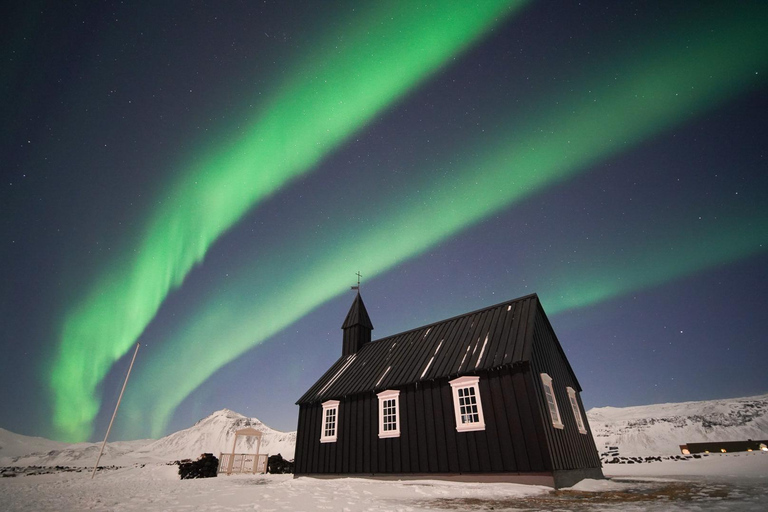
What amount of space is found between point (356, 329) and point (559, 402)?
47.1 feet

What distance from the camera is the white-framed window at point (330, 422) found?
695 inches

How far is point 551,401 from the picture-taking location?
44.7ft

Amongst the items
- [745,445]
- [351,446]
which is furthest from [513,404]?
[745,445]

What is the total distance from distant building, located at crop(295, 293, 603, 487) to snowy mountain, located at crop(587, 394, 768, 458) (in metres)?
59.7

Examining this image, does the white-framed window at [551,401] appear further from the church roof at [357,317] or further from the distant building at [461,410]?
the church roof at [357,317]

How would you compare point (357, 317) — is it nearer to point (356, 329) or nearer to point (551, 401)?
point (356, 329)

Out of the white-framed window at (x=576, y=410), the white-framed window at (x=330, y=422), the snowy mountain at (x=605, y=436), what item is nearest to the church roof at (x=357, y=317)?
the white-framed window at (x=330, y=422)

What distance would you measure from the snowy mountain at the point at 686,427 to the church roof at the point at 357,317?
2279 inches

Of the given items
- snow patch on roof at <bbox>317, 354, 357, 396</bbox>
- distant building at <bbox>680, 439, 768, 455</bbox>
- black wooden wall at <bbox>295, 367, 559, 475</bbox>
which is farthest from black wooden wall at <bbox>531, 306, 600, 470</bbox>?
distant building at <bbox>680, 439, 768, 455</bbox>

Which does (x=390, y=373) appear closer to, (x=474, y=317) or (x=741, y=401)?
(x=474, y=317)

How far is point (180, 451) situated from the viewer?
9956 centimetres

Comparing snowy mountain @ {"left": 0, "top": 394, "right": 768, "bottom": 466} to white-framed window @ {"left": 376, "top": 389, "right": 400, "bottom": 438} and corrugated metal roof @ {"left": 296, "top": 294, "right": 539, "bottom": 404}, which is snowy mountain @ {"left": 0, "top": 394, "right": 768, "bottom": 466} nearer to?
corrugated metal roof @ {"left": 296, "top": 294, "right": 539, "bottom": 404}

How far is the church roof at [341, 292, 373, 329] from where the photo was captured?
84.1 ft

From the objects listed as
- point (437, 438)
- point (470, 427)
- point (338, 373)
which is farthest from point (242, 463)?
point (470, 427)
